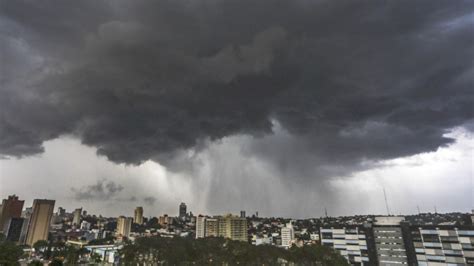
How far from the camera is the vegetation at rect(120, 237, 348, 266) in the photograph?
100 metres

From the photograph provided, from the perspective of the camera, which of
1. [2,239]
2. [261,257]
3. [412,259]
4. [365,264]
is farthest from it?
[365,264]

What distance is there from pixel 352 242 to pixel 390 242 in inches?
597

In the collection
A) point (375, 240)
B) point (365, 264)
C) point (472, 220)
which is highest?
point (472, 220)

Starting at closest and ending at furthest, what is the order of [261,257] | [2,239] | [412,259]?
[2,239] → [261,257] → [412,259]

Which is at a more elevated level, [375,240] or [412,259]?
[375,240]

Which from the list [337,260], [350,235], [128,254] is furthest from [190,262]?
[350,235]

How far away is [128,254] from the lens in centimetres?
10662

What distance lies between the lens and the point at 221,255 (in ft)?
338

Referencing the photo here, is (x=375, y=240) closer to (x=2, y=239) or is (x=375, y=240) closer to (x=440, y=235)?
(x=440, y=235)

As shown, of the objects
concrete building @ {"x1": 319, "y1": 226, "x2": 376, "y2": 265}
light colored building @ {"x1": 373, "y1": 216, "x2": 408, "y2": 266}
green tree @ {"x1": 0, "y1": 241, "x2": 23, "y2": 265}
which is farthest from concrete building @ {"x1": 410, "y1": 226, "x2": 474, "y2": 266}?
green tree @ {"x1": 0, "y1": 241, "x2": 23, "y2": 265}

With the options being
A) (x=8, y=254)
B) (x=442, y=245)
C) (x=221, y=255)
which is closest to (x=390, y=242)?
(x=442, y=245)

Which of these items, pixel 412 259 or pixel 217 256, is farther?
pixel 412 259

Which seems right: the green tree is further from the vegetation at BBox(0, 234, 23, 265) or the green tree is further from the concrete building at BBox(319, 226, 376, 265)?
the concrete building at BBox(319, 226, 376, 265)

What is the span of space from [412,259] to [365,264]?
1806cm
